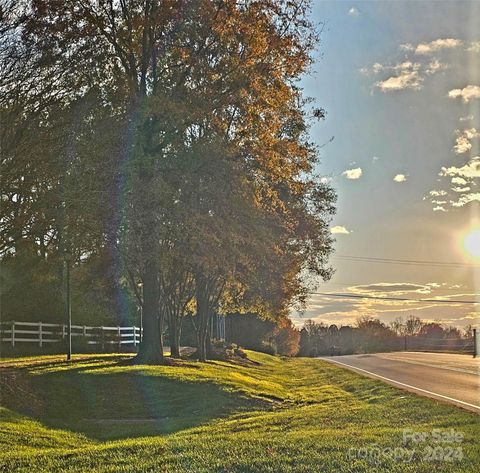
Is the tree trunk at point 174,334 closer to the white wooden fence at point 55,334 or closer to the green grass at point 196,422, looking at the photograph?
the white wooden fence at point 55,334

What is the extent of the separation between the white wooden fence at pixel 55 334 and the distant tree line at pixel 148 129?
880 centimetres

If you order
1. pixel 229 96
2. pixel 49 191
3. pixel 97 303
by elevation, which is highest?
pixel 229 96

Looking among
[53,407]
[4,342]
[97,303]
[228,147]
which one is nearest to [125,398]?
[53,407]

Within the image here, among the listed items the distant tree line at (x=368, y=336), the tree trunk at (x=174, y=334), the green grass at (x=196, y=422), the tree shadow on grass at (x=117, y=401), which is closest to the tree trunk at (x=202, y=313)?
the tree trunk at (x=174, y=334)

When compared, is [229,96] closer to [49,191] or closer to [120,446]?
[49,191]

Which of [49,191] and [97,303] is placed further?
[97,303]

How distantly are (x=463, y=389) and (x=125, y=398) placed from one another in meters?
9.23

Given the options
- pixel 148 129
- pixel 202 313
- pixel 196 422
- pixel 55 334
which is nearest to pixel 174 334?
pixel 202 313

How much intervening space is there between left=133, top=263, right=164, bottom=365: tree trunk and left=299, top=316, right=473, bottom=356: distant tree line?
60.5 meters

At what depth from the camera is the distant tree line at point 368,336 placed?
89438 millimetres

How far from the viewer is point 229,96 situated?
69.5ft

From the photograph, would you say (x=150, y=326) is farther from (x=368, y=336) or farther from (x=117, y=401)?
(x=368, y=336)

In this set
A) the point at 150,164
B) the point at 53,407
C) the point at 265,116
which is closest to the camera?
the point at 53,407

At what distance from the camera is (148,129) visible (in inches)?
858
